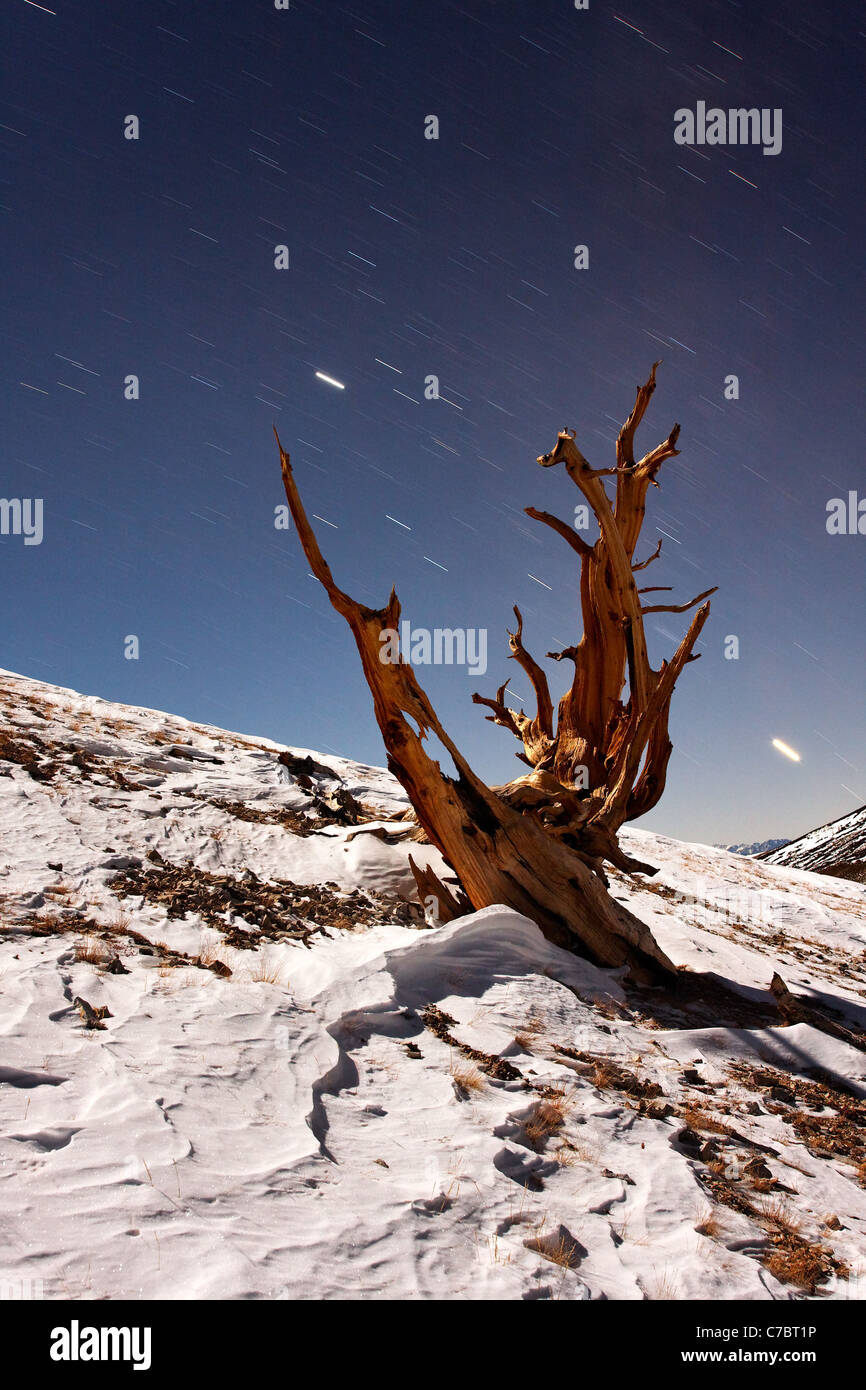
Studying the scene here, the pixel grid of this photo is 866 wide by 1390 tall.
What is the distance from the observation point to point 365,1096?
358 centimetres

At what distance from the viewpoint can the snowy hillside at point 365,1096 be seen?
2.32 metres

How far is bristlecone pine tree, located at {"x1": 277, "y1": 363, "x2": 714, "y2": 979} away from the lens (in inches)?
277

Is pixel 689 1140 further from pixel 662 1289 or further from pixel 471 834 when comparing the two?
pixel 471 834

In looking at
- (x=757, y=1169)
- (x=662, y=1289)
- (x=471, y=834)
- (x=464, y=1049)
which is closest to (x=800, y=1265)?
(x=662, y=1289)

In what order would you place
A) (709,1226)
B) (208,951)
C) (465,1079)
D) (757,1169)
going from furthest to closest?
(208,951), (465,1079), (757,1169), (709,1226)

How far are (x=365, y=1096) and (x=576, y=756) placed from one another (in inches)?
250

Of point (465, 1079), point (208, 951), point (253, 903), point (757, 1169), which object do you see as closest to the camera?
point (757, 1169)

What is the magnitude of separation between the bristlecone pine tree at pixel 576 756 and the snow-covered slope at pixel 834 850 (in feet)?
83.4

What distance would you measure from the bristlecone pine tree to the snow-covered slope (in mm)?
25409

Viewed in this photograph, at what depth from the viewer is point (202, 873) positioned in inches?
273

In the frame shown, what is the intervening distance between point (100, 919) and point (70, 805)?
302cm
